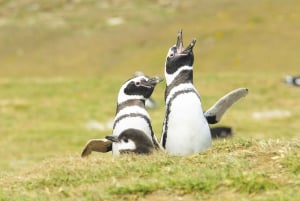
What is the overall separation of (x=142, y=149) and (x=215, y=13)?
192 ft

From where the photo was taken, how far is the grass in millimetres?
8820

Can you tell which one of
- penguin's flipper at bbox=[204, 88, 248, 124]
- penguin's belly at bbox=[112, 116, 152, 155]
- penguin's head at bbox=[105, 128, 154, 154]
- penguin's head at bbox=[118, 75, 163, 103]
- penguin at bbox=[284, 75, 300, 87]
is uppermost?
penguin at bbox=[284, 75, 300, 87]

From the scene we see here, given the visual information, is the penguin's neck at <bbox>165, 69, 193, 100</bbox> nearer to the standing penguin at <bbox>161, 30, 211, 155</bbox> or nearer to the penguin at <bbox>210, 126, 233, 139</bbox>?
the standing penguin at <bbox>161, 30, 211, 155</bbox>

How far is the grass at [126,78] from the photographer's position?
347 inches

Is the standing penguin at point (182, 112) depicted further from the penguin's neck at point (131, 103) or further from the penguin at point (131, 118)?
the penguin's neck at point (131, 103)

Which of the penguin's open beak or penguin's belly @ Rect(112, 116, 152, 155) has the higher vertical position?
the penguin's open beak

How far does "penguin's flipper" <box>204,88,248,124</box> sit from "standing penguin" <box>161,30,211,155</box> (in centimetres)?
47

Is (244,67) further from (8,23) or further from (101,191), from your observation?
(101,191)

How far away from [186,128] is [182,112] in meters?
0.28

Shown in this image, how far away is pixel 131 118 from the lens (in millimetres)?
11742

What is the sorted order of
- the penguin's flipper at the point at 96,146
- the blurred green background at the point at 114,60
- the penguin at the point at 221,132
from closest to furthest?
1. the penguin's flipper at the point at 96,146
2. the penguin at the point at 221,132
3. the blurred green background at the point at 114,60

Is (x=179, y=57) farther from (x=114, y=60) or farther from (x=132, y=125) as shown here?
(x=114, y=60)

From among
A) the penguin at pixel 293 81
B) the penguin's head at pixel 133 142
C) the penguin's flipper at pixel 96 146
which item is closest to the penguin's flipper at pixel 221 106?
the penguin's head at pixel 133 142

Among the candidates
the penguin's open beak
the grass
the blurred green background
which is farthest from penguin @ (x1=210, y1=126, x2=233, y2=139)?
the penguin's open beak
